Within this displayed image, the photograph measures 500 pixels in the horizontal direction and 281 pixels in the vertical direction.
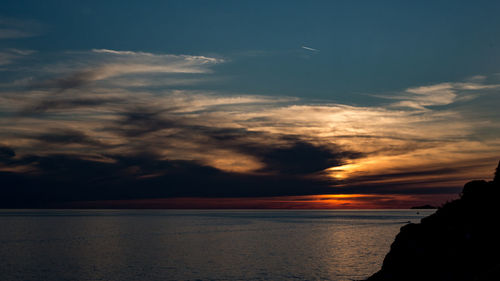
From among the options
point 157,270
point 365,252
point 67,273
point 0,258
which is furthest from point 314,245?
point 0,258

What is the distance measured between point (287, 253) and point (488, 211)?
154 feet

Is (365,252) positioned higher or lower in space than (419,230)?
lower

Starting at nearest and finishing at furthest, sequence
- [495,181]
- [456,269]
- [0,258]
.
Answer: [456,269] → [495,181] → [0,258]

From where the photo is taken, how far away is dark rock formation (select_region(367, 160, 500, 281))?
107 ft

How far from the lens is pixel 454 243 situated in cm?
3444

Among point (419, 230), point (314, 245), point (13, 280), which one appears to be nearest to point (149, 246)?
point (314, 245)

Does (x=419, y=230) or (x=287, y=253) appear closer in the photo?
(x=419, y=230)

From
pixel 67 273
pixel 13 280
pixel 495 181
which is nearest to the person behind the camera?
pixel 495 181

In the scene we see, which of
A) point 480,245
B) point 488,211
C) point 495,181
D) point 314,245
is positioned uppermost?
point 495,181

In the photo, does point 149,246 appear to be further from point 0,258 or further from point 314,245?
point 314,245

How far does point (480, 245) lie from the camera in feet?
109

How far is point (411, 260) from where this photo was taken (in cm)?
3534

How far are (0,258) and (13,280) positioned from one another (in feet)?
75.3

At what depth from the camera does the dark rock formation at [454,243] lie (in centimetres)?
3269
